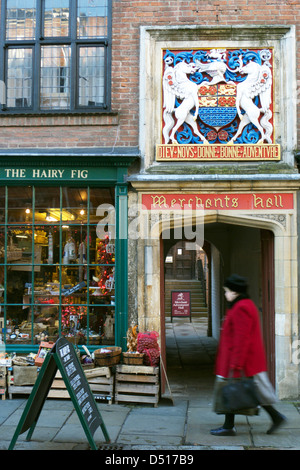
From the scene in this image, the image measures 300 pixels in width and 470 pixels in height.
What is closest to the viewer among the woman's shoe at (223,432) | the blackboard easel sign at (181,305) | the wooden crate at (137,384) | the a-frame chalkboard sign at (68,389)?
the a-frame chalkboard sign at (68,389)

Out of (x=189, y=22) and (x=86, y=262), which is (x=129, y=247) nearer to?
(x=86, y=262)

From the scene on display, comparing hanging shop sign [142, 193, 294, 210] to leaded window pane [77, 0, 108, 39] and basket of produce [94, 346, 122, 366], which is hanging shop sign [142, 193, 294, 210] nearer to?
basket of produce [94, 346, 122, 366]

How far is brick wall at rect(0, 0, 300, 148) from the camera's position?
27.4 feet

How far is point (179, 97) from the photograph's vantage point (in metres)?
8.30

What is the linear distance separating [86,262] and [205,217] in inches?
84.1

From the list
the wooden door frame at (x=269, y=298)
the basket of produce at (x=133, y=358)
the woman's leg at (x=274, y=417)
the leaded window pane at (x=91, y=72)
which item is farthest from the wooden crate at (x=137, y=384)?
the leaded window pane at (x=91, y=72)

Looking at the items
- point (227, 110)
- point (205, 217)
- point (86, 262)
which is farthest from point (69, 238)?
point (227, 110)

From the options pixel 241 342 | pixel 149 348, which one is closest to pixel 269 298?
pixel 149 348

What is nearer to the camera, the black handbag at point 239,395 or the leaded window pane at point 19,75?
the black handbag at point 239,395

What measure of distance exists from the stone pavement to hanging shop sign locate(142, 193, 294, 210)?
303 centimetres

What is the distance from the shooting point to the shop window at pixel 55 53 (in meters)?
8.58

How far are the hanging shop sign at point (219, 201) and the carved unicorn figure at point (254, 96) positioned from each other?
94cm

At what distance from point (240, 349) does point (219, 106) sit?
13.9ft

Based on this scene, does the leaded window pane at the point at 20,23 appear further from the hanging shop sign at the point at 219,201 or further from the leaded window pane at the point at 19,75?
the hanging shop sign at the point at 219,201
